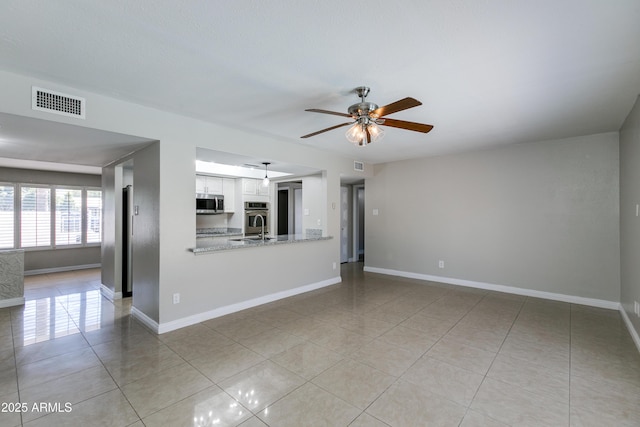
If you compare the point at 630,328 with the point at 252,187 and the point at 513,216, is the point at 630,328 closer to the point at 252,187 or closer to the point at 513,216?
the point at 513,216

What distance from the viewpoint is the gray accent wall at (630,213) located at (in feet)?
9.43

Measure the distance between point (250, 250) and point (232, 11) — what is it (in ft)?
9.87

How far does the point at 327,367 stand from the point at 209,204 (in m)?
4.55

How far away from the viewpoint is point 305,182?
6430 mm

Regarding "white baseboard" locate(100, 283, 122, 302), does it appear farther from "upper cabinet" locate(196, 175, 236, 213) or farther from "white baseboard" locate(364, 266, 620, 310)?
"white baseboard" locate(364, 266, 620, 310)

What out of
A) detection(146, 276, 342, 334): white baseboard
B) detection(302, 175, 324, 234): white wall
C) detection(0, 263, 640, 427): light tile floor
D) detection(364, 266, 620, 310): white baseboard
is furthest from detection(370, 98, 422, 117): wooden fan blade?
detection(364, 266, 620, 310): white baseboard

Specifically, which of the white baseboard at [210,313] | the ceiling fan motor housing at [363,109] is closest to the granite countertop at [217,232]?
the white baseboard at [210,313]

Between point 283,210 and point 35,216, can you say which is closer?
point 35,216

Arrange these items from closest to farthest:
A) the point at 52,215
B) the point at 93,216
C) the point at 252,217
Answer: the point at 52,215 < the point at 252,217 < the point at 93,216

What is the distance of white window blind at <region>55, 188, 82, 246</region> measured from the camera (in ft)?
21.8

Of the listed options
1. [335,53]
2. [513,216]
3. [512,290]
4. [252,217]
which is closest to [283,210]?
[252,217]

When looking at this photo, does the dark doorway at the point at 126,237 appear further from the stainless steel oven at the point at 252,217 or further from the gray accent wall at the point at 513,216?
the gray accent wall at the point at 513,216

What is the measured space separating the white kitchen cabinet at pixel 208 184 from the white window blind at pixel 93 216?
3070 millimetres

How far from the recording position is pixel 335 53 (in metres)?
2.05
